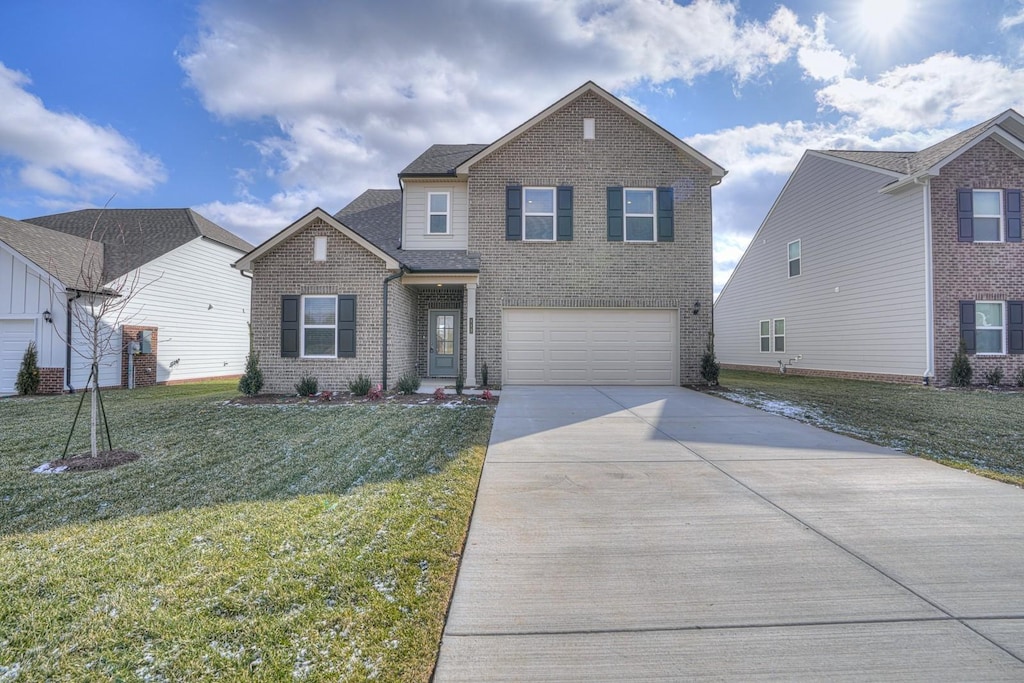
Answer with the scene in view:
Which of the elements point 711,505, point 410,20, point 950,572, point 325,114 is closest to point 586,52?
point 410,20

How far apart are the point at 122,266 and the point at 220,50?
7.67 metres

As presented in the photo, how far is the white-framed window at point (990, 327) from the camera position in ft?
40.0

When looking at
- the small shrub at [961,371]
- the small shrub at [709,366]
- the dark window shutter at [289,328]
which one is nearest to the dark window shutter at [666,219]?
the small shrub at [709,366]

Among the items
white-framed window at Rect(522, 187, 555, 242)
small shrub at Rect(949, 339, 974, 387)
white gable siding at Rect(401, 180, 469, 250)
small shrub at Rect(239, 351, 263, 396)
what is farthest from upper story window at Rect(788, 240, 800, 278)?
small shrub at Rect(239, 351, 263, 396)

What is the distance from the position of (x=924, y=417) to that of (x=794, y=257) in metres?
11.9

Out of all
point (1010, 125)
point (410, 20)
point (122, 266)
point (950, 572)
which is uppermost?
point (410, 20)

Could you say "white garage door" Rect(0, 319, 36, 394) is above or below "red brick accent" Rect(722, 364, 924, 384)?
above

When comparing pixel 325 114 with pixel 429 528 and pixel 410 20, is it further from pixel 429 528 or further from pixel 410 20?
pixel 429 528

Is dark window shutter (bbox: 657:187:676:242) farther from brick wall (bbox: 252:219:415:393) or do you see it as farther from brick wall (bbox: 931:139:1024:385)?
brick wall (bbox: 252:219:415:393)

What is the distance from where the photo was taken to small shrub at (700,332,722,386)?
11987 millimetres

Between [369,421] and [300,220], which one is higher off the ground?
[300,220]

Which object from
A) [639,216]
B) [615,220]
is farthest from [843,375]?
[615,220]

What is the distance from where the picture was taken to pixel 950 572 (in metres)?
2.66

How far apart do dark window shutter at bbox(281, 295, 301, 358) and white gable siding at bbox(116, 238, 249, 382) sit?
4.60 m
